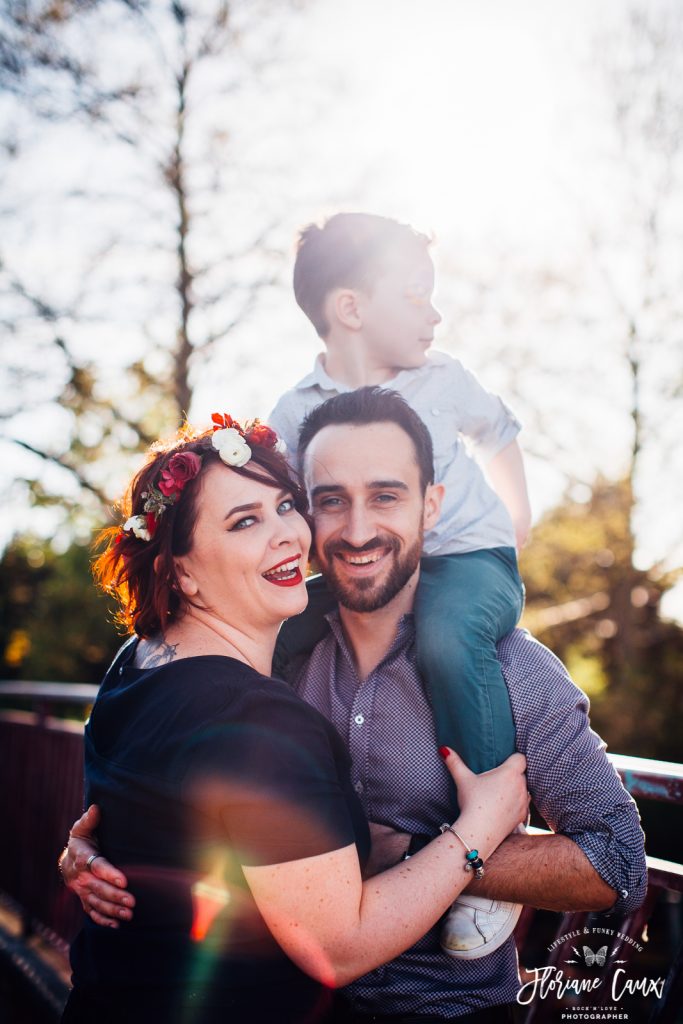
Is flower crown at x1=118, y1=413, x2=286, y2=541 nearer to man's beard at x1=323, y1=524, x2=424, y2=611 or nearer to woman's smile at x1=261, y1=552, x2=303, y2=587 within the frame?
woman's smile at x1=261, y1=552, x2=303, y2=587

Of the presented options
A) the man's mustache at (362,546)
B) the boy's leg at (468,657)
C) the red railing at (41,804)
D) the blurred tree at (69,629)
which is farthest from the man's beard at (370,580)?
the blurred tree at (69,629)

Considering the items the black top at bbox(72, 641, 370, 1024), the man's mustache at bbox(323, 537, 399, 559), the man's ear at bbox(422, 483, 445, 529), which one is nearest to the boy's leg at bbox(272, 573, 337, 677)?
the man's mustache at bbox(323, 537, 399, 559)

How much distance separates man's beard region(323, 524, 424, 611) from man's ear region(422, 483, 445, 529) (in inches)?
4.6

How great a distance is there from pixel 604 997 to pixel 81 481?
821 centimetres

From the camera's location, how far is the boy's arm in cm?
317

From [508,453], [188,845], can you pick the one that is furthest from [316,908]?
[508,453]

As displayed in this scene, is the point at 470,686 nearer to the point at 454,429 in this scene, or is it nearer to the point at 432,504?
the point at 432,504

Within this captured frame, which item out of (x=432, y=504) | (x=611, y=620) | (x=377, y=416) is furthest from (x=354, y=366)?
(x=611, y=620)

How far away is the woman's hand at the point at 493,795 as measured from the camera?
2119 millimetres

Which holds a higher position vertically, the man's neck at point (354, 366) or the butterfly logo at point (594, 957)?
the man's neck at point (354, 366)

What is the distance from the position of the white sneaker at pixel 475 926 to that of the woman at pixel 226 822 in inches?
6.9

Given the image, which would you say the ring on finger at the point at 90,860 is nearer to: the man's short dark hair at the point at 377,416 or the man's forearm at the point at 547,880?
the man's forearm at the point at 547,880

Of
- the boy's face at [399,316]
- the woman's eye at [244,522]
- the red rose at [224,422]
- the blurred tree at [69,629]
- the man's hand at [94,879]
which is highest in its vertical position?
the boy's face at [399,316]

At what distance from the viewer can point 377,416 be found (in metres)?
2.64
